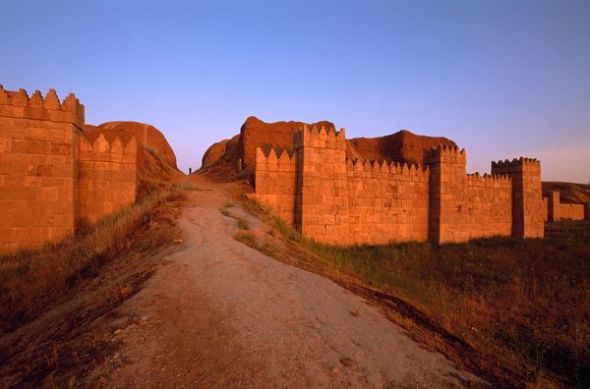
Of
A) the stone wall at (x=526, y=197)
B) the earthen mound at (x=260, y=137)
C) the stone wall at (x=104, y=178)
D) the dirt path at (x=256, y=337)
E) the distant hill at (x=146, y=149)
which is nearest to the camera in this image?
the dirt path at (x=256, y=337)

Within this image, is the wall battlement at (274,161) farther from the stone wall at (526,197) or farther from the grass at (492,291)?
the stone wall at (526,197)

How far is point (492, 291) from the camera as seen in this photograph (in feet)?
28.8

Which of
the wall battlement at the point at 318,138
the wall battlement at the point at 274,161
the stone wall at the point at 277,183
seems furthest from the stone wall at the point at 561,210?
the wall battlement at the point at 274,161

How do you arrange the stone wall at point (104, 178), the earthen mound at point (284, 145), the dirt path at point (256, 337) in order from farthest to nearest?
the earthen mound at point (284, 145)
the stone wall at point (104, 178)
the dirt path at point (256, 337)

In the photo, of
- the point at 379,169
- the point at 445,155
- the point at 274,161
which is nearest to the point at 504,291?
the point at 379,169

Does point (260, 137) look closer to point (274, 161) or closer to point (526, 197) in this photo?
point (274, 161)

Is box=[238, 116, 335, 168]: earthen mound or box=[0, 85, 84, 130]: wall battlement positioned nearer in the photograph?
box=[0, 85, 84, 130]: wall battlement

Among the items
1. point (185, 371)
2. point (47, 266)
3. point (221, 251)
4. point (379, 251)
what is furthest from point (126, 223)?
point (379, 251)

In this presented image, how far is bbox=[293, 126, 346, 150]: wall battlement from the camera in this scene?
11.0m

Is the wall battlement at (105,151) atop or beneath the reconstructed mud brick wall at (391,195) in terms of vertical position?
atop

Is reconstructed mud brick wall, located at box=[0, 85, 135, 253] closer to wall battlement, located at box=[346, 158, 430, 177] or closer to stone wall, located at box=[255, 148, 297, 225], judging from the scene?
stone wall, located at box=[255, 148, 297, 225]

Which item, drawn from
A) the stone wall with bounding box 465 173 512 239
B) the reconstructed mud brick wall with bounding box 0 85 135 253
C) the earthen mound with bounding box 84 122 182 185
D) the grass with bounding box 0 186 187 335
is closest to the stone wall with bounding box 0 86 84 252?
the reconstructed mud brick wall with bounding box 0 85 135 253

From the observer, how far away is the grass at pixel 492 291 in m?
→ 4.41

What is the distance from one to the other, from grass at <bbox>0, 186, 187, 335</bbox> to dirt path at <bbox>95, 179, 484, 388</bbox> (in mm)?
2024
